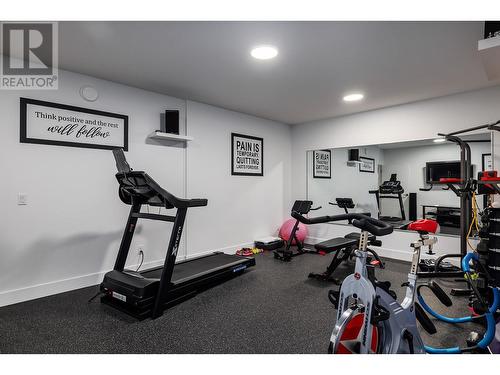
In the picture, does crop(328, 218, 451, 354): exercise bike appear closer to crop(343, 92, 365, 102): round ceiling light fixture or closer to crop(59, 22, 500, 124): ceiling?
crop(59, 22, 500, 124): ceiling

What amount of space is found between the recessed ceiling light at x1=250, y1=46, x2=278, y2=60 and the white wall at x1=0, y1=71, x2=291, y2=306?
65.6 inches

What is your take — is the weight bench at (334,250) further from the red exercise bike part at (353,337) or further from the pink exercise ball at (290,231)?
the red exercise bike part at (353,337)

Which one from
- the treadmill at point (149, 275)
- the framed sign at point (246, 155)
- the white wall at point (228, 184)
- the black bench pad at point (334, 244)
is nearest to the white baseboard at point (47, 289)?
the treadmill at point (149, 275)

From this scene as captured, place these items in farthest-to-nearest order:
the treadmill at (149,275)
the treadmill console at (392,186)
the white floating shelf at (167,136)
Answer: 1. the treadmill console at (392,186)
2. the white floating shelf at (167,136)
3. the treadmill at (149,275)

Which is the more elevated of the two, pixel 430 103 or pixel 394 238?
pixel 430 103

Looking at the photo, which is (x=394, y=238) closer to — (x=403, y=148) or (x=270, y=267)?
(x=403, y=148)

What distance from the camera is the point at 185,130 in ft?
12.8

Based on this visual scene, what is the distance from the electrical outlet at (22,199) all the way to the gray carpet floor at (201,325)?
918 mm

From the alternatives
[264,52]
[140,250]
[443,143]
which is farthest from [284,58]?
[443,143]

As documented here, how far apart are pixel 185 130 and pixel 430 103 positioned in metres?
3.36

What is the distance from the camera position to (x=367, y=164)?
4.98 metres

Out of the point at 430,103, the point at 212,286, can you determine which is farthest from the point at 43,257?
the point at 430,103

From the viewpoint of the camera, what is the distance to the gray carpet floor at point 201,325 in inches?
74.2

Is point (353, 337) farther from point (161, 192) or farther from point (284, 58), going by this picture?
point (284, 58)
